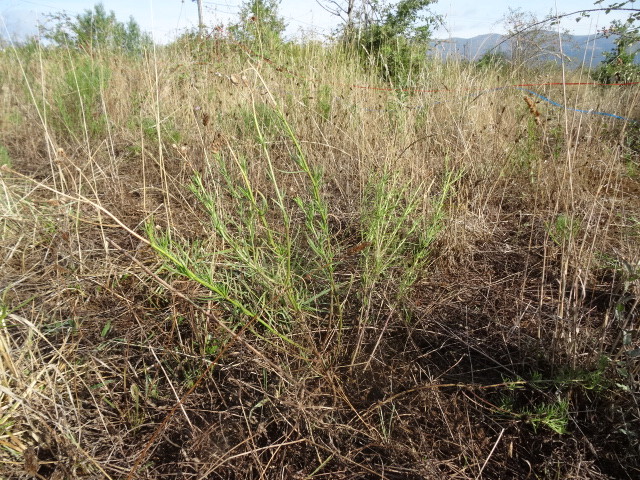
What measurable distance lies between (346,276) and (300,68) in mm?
2808

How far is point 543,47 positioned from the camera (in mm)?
1418

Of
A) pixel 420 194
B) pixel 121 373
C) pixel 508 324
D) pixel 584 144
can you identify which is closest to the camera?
pixel 121 373

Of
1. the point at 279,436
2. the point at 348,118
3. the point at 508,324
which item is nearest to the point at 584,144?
the point at 348,118

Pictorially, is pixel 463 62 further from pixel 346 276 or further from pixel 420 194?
pixel 346 276

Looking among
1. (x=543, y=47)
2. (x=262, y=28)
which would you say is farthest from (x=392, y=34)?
(x=543, y=47)

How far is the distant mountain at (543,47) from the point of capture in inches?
55.0

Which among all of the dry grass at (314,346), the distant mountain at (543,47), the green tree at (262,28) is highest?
the green tree at (262,28)

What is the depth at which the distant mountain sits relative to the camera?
1397 mm

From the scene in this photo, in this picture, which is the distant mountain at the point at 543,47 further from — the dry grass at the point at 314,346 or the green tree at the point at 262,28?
the green tree at the point at 262,28

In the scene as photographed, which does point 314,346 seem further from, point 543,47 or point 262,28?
point 262,28

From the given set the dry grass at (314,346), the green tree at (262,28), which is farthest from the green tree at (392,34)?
the dry grass at (314,346)

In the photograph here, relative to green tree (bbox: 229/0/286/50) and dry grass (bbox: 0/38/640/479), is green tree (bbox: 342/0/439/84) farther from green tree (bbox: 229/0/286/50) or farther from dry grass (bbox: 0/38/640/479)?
dry grass (bbox: 0/38/640/479)

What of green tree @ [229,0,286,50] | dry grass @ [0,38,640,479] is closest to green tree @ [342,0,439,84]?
green tree @ [229,0,286,50]

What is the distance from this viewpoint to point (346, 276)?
1820 mm
